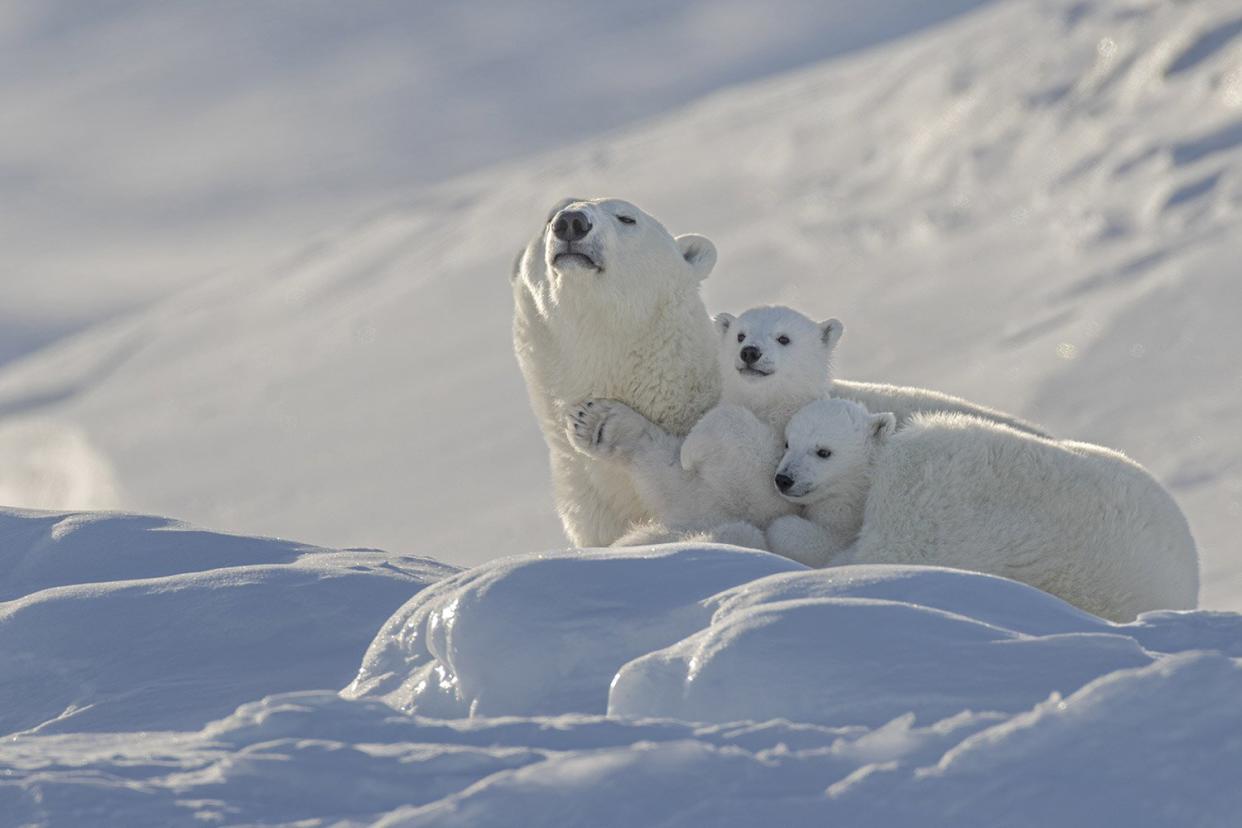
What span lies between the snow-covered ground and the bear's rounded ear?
4.50ft

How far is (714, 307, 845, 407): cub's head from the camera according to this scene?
537 cm

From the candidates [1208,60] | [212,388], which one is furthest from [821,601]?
[212,388]

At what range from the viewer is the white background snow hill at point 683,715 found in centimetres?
294

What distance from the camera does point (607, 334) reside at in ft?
18.0

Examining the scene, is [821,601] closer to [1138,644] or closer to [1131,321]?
[1138,644]

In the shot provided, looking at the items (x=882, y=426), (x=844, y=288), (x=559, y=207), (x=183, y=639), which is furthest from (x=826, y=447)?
(x=844, y=288)

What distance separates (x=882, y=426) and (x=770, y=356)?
46 cm

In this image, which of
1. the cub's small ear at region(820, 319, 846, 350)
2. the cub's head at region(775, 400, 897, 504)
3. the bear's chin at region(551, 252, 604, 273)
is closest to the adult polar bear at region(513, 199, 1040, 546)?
the bear's chin at region(551, 252, 604, 273)

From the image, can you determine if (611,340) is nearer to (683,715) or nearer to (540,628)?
(540,628)

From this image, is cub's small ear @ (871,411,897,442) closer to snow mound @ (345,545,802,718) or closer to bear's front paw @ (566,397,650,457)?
bear's front paw @ (566,397,650,457)

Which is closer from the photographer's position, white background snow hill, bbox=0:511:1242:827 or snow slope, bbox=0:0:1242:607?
white background snow hill, bbox=0:511:1242:827

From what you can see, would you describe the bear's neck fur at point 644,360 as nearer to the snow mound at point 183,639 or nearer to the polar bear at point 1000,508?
the polar bear at point 1000,508

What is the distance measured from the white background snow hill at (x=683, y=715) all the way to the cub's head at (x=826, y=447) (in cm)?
77

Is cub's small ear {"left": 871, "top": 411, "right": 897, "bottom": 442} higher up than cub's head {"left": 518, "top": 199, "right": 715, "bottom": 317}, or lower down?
lower down
